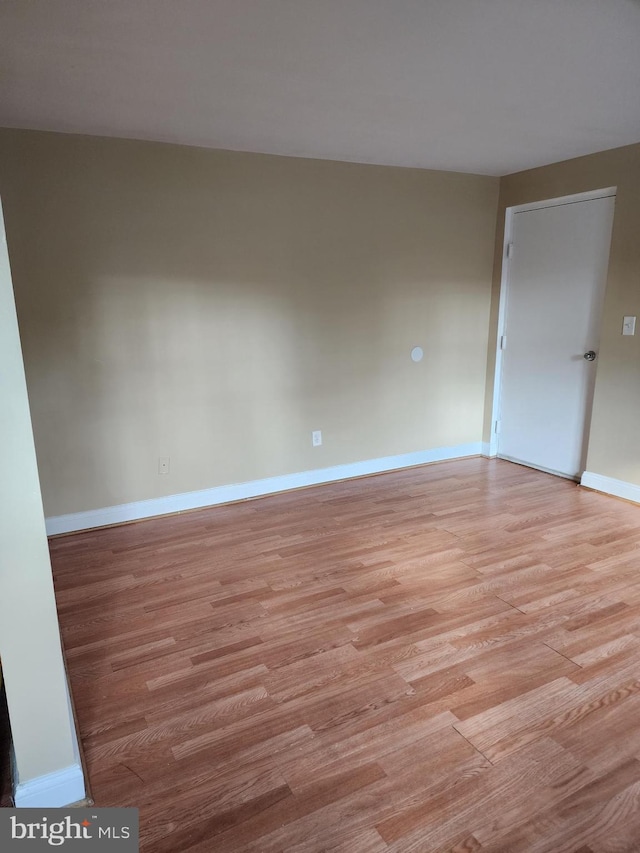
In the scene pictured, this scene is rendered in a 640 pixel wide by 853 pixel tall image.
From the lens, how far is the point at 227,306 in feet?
11.6

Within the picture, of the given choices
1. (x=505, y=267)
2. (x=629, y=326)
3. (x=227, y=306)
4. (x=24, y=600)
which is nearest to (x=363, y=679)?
(x=24, y=600)

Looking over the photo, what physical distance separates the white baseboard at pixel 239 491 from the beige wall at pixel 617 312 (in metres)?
1.25

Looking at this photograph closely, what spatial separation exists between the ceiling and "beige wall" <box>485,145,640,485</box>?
236mm

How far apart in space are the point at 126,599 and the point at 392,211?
10.5 feet

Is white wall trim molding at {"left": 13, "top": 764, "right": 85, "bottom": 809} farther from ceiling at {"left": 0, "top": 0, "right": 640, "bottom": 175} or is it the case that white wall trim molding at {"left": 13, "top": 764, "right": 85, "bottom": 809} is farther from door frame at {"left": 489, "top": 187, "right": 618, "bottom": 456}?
door frame at {"left": 489, "top": 187, "right": 618, "bottom": 456}

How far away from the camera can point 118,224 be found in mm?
3160

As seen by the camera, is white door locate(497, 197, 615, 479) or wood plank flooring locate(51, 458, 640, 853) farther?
white door locate(497, 197, 615, 479)

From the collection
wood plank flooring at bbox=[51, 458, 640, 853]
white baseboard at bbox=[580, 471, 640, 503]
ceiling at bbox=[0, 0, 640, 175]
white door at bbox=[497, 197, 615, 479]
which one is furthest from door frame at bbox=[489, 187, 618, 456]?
wood plank flooring at bbox=[51, 458, 640, 853]

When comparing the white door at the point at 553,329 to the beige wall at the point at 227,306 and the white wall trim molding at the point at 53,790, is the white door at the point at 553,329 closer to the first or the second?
the beige wall at the point at 227,306

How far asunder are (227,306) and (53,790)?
2761 mm

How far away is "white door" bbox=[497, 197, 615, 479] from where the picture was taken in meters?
3.82

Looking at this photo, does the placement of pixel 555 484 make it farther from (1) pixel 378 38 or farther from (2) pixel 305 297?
(1) pixel 378 38

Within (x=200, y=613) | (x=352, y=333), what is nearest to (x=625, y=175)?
(x=352, y=333)

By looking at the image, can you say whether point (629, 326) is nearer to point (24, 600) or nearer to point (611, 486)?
point (611, 486)
